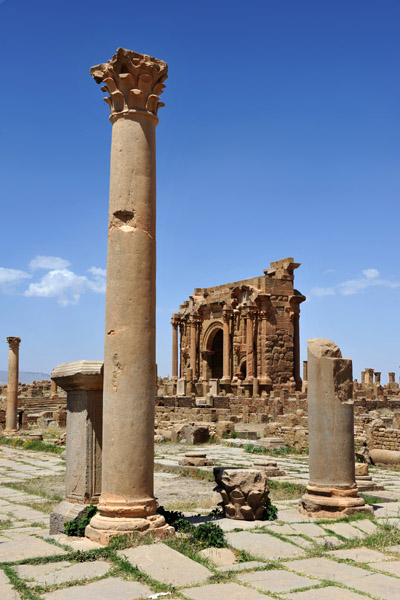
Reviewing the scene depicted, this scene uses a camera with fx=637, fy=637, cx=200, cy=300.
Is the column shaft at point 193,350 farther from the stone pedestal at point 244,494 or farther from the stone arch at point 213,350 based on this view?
the stone pedestal at point 244,494

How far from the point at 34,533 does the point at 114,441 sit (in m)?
1.97

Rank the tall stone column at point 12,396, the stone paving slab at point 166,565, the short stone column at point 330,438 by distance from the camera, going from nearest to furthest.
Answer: the stone paving slab at point 166,565, the short stone column at point 330,438, the tall stone column at point 12,396

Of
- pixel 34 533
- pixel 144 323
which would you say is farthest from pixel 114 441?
pixel 34 533

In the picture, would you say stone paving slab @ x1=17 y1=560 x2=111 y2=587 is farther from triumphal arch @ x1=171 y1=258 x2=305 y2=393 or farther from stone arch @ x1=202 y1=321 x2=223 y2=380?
stone arch @ x1=202 y1=321 x2=223 y2=380

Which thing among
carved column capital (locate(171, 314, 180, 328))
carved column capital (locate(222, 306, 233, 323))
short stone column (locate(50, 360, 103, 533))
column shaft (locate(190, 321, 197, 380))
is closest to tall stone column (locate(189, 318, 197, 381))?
column shaft (locate(190, 321, 197, 380))

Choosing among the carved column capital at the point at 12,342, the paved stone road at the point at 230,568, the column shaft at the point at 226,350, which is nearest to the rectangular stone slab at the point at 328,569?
the paved stone road at the point at 230,568

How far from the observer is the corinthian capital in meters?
6.47

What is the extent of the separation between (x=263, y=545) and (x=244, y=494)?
110cm

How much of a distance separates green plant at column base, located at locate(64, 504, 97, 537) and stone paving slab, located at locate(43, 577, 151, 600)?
1489mm

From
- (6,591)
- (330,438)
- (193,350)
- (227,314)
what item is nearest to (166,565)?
(6,591)

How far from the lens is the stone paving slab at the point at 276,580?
4809 millimetres

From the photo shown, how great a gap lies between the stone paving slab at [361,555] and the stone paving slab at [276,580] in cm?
88

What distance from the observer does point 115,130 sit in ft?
21.3

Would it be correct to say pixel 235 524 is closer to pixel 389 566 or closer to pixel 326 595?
pixel 389 566
